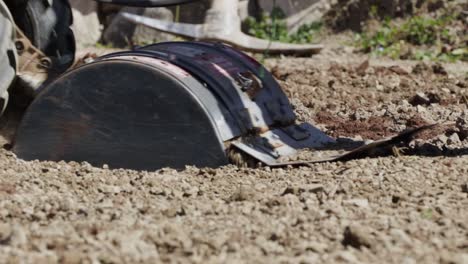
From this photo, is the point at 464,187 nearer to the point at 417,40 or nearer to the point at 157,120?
the point at 157,120

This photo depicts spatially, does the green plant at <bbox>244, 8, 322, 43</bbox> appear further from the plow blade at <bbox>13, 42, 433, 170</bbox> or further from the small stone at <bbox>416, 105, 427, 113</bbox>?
the plow blade at <bbox>13, 42, 433, 170</bbox>

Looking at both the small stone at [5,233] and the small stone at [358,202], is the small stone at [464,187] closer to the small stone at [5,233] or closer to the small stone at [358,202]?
the small stone at [358,202]

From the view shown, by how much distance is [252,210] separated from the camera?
3.16 metres

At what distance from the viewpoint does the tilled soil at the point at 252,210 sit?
263 centimetres

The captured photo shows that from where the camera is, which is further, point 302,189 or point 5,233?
point 302,189

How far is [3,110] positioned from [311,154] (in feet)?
4.45

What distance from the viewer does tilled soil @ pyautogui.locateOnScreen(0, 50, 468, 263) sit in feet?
8.62

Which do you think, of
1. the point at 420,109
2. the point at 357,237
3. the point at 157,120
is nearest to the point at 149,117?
the point at 157,120

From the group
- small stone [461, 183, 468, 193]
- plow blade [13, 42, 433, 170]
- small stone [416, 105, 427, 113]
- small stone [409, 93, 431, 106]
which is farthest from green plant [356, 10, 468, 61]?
small stone [461, 183, 468, 193]

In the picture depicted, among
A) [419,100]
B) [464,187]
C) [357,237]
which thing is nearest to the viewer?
[357,237]

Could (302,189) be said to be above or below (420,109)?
below

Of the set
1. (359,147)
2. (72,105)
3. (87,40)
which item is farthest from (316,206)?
(87,40)

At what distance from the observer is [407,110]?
5.33m

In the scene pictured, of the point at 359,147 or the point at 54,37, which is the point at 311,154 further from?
the point at 54,37
